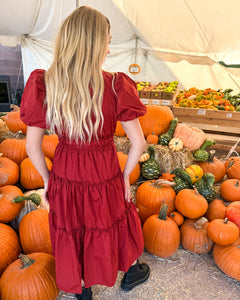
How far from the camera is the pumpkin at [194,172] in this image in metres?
2.33

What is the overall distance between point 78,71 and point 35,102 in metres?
0.22

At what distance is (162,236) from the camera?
5.89 feet

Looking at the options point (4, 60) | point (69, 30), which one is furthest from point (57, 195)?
point (4, 60)

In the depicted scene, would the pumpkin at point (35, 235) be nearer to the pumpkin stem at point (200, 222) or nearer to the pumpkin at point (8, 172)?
the pumpkin at point (8, 172)

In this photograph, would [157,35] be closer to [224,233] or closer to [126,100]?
[224,233]

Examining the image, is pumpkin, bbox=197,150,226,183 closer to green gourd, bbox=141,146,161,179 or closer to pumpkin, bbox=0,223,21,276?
green gourd, bbox=141,146,161,179

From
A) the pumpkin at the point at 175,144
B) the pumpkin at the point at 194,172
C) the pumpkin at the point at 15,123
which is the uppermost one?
the pumpkin at the point at 15,123

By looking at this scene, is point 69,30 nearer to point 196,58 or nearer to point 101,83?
point 101,83

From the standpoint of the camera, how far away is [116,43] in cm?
589

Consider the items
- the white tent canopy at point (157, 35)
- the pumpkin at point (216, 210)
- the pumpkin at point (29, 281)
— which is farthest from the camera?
the white tent canopy at point (157, 35)

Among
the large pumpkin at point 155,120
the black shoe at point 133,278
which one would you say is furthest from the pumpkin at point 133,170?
the black shoe at point 133,278

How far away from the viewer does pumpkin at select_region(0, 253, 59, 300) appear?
50.1 inches

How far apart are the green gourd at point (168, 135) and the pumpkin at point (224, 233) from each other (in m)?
1.12

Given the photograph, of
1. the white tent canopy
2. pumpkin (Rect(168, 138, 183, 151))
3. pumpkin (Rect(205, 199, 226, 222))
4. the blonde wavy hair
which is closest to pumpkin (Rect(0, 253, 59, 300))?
the blonde wavy hair
